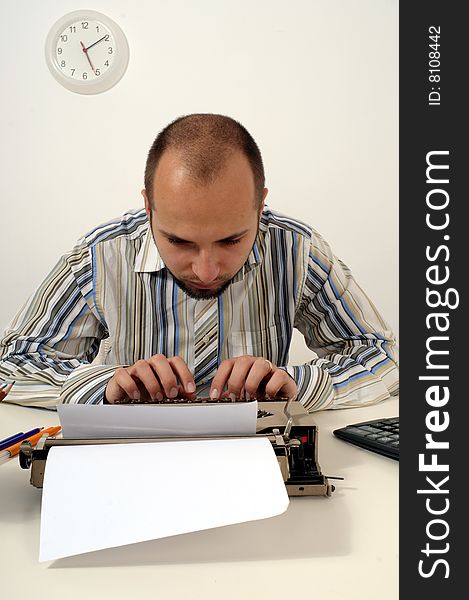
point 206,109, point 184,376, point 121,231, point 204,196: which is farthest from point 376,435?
point 206,109

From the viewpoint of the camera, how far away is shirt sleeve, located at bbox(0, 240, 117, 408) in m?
1.42

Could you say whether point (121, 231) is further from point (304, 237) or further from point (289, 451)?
point (289, 451)

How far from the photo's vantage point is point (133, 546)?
68 cm

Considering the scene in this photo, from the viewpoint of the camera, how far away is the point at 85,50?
3029 millimetres

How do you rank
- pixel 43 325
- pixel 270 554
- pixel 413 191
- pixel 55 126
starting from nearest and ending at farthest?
pixel 270 554, pixel 413 191, pixel 43 325, pixel 55 126

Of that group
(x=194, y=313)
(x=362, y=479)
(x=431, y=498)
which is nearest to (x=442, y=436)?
(x=431, y=498)

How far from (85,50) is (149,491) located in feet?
8.88

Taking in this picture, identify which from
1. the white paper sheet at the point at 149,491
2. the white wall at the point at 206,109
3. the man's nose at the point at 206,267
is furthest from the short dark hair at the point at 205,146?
the white wall at the point at 206,109

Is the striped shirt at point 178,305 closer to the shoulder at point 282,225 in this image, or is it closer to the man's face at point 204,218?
the shoulder at point 282,225

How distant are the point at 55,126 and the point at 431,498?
8.99ft

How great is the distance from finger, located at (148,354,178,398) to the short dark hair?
1.17 ft

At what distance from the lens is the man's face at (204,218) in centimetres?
128

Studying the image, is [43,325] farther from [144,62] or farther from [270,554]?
[144,62]

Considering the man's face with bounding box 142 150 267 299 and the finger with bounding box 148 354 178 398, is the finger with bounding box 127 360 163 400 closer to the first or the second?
the finger with bounding box 148 354 178 398
